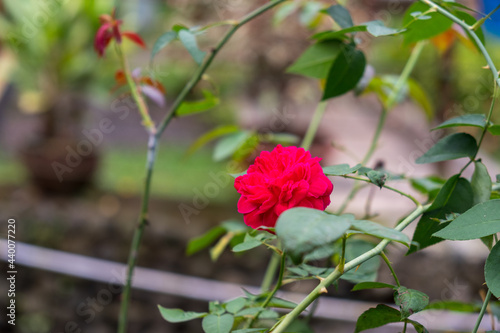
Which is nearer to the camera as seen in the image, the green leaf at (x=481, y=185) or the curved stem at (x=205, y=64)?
the green leaf at (x=481, y=185)

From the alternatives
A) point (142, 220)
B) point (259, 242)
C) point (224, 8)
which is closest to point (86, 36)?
point (224, 8)

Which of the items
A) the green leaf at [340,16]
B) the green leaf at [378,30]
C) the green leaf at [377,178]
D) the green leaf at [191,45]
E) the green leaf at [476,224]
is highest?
the green leaf at [340,16]

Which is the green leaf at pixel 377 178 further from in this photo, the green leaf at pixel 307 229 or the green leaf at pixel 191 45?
the green leaf at pixel 191 45

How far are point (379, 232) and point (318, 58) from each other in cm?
28

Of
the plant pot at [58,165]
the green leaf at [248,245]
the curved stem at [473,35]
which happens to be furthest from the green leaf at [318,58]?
the plant pot at [58,165]

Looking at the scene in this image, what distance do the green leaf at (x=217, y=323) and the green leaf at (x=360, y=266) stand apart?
92 mm

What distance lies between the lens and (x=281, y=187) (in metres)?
0.31

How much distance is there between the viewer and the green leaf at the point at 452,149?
1.25 ft

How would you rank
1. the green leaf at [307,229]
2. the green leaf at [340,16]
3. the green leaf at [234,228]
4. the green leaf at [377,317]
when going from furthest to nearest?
the green leaf at [234,228], the green leaf at [340,16], the green leaf at [377,317], the green leaf at [307,229]

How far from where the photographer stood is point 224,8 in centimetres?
212

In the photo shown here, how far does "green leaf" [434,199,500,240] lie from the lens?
0.95ft

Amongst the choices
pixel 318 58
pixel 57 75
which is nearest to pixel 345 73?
pixel 318 58

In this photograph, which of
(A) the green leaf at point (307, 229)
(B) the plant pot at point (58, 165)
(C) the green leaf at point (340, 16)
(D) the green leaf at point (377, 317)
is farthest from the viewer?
(B) the plant pot at point (58, 165)

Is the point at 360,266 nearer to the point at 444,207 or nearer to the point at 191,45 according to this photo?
the point at 444,207
